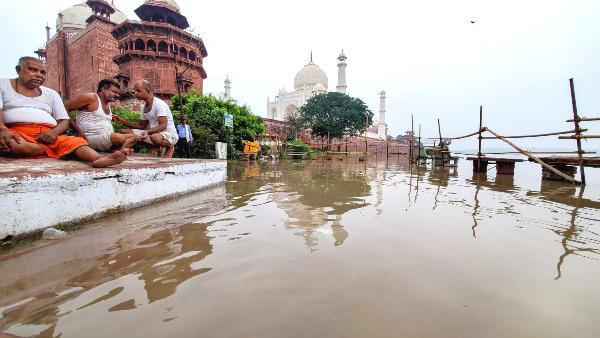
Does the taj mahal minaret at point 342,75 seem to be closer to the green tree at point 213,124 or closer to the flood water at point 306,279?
the green tree at point 213,124

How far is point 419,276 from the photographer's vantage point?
1.62 meters

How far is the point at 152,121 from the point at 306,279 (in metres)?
4.37

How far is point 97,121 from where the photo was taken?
3.60 meters

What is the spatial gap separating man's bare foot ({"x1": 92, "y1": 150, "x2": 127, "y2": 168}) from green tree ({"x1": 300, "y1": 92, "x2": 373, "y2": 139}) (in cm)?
3123

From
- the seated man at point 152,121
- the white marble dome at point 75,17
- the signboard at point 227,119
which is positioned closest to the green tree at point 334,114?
the signboard at point 227,119

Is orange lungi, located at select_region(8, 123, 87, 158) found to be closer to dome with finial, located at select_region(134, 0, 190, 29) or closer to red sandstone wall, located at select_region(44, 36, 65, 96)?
dome with finial, located at select_region(134, 0, 190, 29)

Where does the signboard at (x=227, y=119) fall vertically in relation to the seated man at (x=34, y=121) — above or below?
above

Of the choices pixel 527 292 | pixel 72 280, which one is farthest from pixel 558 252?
pixel 72 280

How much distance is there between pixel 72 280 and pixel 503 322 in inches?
84.5

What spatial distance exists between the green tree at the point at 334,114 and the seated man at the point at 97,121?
30.5m

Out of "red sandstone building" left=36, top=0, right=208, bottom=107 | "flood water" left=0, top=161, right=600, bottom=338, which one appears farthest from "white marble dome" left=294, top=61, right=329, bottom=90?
"flood water" left=0, top=161, right=600, bottom=338

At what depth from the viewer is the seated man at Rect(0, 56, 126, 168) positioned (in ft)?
8.74

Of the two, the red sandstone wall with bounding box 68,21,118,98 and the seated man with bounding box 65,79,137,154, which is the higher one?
the red sandstone wall with bounding box 68,21,118,98

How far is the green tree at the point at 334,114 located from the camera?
33531mm
